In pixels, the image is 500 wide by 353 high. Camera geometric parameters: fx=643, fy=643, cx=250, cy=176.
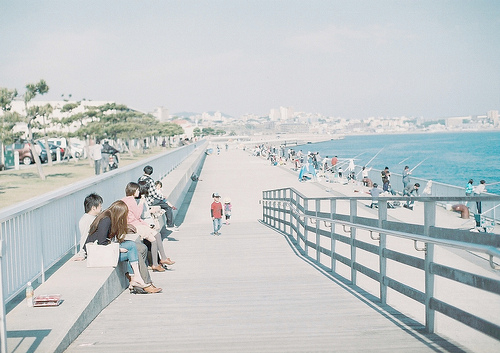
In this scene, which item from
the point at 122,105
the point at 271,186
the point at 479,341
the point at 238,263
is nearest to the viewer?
the point at 479,341

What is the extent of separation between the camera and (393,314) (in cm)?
583

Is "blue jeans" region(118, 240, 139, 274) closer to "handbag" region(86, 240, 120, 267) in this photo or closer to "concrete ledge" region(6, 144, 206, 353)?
"concrete ledge" region(6, 144, 206, 353)

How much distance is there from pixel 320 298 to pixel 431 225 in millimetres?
1992

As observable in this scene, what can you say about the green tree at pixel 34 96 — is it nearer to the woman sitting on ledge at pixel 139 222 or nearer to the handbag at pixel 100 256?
the woman sitting on ledge at pixel 139 222

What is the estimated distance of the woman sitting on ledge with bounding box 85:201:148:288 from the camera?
7.23 metres

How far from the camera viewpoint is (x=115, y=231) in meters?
7.31

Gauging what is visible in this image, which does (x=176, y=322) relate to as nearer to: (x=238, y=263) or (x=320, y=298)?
(x=320, y=298)

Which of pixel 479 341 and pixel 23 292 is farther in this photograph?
pixel 23 292

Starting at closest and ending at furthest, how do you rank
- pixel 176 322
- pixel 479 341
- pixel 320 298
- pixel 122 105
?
pixel 479 341, pixel 176 322, pixel 320 298, pixel 122 105

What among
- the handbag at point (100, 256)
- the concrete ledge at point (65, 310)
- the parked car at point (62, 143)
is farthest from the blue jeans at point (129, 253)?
the parked car at point (62, 143)

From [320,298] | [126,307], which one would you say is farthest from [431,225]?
[126,307]

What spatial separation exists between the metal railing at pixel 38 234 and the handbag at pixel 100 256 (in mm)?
483

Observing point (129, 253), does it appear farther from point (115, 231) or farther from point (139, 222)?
point (139, 222)

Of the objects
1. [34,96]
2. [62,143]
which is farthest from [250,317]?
[62,143]
